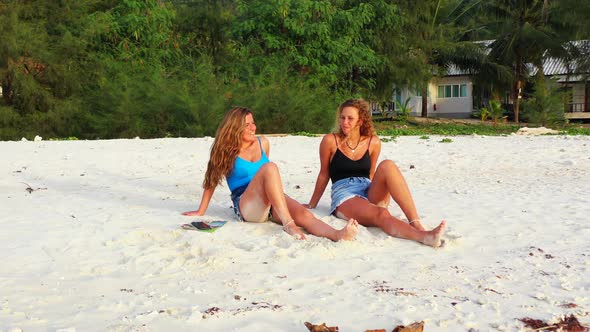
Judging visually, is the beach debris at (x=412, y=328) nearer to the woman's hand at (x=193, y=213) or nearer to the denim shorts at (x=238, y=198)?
the denim shorts at (x=238, y=198)

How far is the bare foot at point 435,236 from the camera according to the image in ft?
13.7

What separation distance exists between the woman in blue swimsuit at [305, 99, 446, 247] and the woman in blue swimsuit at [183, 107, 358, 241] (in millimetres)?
446

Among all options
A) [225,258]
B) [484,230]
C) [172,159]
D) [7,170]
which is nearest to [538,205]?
[484,230]

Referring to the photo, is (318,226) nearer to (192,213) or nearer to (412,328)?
(192,213)

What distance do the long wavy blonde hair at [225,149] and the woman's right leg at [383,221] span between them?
97cm

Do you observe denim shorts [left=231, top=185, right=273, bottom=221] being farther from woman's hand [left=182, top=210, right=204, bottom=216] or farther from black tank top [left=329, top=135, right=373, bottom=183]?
black tank top [left=329, top=135, right=373, bottom=183]

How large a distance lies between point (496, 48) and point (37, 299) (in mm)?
30147

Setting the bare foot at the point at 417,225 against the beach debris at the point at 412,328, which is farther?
the bare foot at the point at 417,225

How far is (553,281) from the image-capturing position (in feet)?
11.5

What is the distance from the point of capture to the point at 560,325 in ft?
9.20

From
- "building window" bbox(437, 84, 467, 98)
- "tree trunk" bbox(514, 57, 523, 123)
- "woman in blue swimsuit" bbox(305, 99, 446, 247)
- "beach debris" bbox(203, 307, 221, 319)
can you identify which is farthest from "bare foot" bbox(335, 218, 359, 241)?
"building window" bbox(437, 84, 467, 98)

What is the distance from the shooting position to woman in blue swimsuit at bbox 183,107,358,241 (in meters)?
4.61

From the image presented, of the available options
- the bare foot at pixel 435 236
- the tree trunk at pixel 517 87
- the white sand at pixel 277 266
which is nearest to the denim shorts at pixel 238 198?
the white sand at pixel 277 266

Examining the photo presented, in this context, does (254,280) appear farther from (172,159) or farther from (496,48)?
(496,48)
